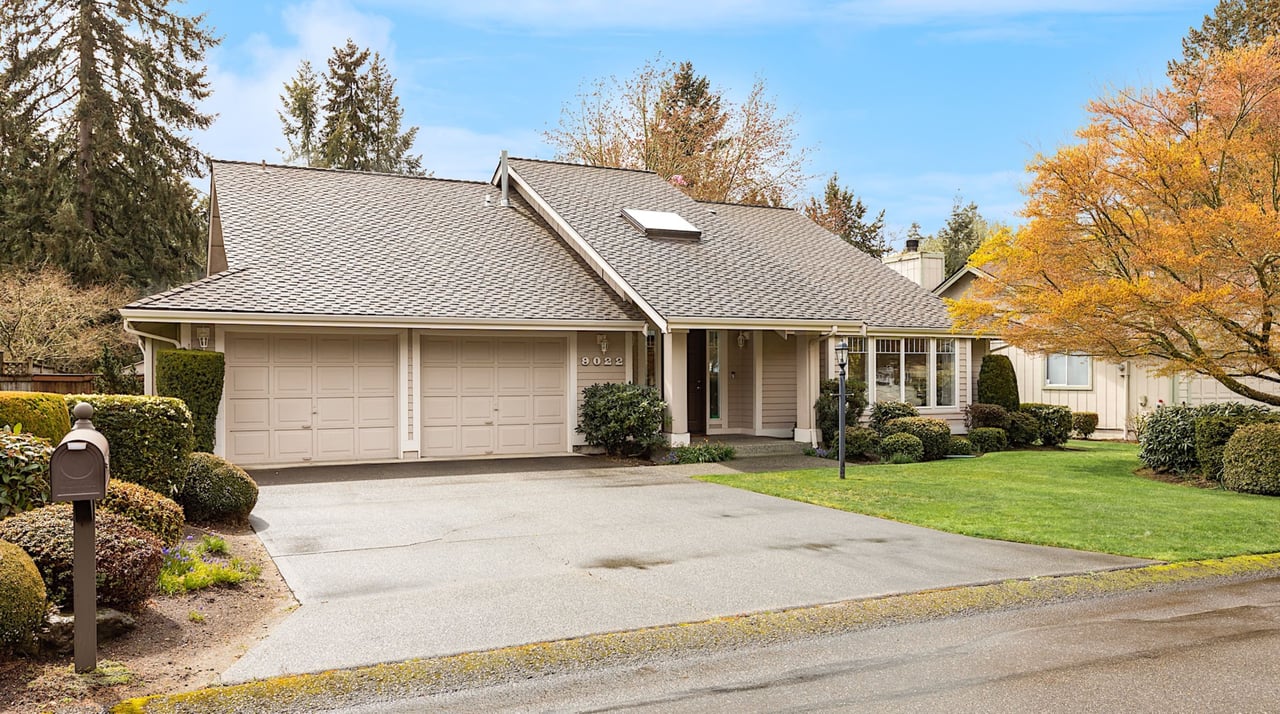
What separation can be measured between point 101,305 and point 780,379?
65.1ft

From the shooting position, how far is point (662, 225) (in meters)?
18.8

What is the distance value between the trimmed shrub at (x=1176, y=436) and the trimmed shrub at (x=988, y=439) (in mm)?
3567

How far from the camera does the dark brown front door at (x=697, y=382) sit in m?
17.9

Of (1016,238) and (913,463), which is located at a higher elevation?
(1016,238)

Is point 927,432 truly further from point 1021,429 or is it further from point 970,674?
point 970,674

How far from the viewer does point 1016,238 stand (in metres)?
14.4

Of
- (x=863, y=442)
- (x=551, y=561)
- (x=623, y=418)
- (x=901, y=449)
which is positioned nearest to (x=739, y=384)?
(x=863, y=442)

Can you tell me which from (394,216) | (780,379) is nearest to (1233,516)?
(780,379)

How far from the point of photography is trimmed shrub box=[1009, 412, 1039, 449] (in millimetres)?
18656

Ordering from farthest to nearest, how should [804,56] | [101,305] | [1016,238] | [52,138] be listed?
[52,138] < [101,305] < [804,56] < [1016,238]

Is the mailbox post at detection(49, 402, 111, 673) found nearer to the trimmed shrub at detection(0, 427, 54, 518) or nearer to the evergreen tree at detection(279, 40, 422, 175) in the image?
the trimmed shrub at detection(0, 427, 54, 518)

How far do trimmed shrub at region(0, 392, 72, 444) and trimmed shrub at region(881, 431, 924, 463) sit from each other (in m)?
12.8

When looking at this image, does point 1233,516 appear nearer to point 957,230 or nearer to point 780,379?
point 780,379

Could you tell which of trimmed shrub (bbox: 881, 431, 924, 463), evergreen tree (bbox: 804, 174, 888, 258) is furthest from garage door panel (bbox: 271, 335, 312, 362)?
evergreen tree (bbox: 804, 174, 888, 258)
